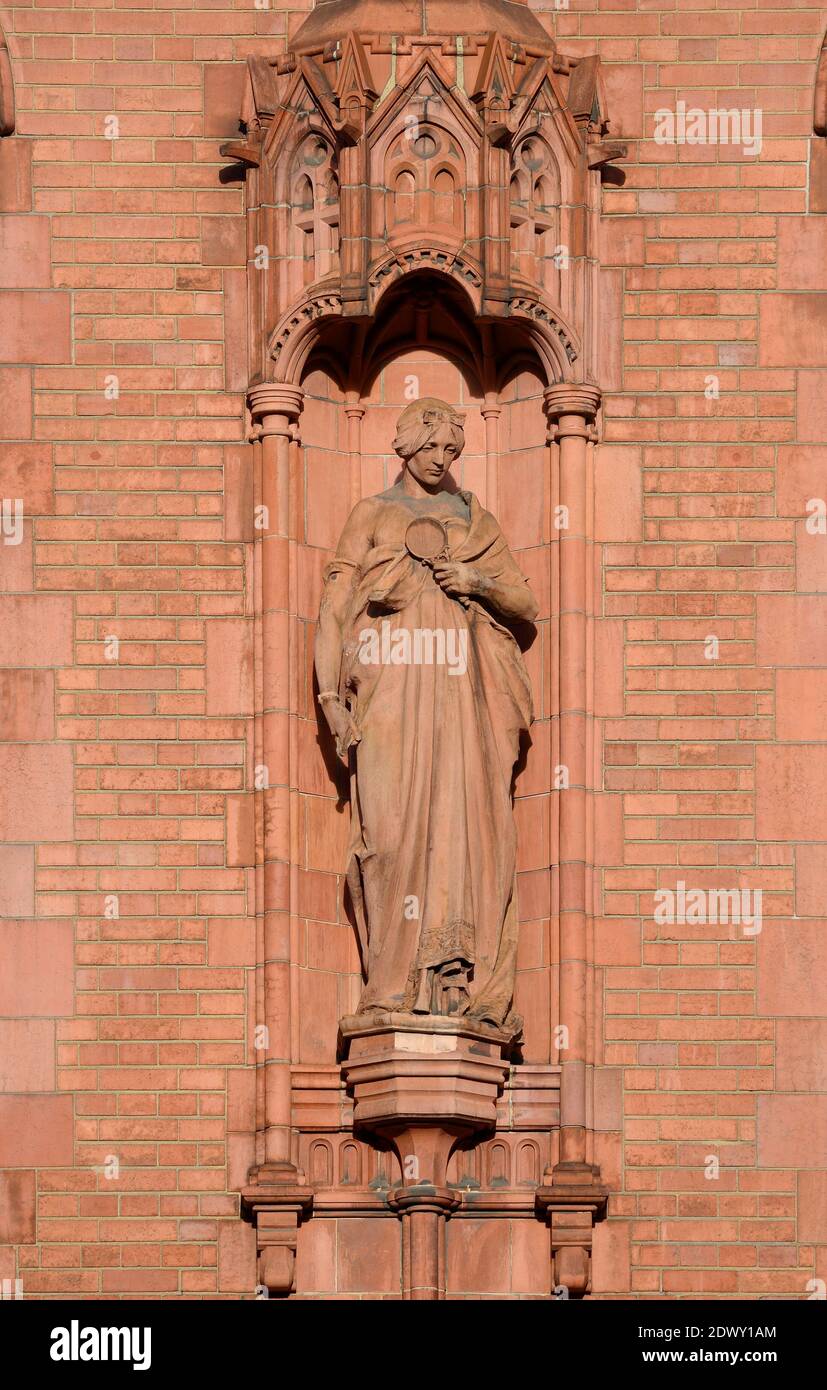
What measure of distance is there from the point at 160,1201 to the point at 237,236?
548 cm

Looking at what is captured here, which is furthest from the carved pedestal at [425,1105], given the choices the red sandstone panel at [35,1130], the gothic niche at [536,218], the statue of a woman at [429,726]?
A: the gothic niche at [536,218]

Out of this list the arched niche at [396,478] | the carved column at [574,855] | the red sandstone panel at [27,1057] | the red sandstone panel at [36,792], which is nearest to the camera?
the carved column at [574,855]

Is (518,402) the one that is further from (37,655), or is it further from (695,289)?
(37,655)

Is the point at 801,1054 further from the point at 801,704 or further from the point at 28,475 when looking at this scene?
the point at 28,475

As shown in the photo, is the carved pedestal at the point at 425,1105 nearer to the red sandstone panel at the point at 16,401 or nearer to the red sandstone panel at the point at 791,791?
the red sandstone panel at the point at 791,791

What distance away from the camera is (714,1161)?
23.1 meters

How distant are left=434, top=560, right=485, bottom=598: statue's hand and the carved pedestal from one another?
2.39 metres

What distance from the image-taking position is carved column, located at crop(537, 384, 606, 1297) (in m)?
22.8

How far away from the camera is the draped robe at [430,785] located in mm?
23031

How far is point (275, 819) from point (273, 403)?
2.36m

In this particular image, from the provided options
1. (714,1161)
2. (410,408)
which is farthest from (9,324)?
(714,1161)

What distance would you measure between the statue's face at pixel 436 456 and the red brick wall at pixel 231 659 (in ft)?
3.15

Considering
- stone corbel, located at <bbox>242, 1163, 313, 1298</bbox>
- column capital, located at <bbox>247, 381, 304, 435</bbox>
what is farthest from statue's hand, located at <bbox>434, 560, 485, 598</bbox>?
stone corbel, located at <bbox>242, 1163, 313, 1298</bbox>

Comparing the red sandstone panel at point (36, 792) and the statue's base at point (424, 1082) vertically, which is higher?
the red sandstone panel at point (36, 792)
